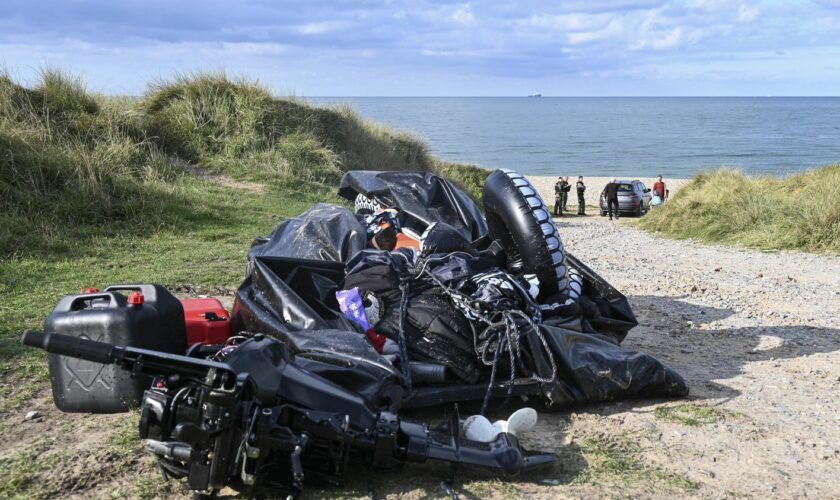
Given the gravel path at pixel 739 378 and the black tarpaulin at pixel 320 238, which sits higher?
the black tarpaulin at pixel 320 238

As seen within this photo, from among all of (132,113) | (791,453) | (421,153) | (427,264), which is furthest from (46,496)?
(421,153)

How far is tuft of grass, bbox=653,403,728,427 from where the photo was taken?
4.43 meters

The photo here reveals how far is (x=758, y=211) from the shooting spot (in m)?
15.6

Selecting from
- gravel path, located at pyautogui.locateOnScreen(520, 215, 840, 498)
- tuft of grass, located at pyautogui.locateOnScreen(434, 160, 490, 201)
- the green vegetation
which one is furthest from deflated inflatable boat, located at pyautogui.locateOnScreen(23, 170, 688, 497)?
tuft of grass, located at pyautogui.locateOnScreen(434, 160, 490, 201)

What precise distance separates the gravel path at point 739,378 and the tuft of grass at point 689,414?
0.02 metres

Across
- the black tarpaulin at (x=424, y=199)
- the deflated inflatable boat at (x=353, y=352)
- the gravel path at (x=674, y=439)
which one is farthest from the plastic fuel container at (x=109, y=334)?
the black tarpaulin at (x=424, y=199)

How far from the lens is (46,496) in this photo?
11.0ft

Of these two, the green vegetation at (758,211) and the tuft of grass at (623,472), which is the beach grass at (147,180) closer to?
the tuft of grass at (623,472)

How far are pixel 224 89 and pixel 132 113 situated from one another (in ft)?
12.0

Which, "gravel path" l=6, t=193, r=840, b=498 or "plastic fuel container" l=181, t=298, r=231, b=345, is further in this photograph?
"plastic fuel container" l=181, t=298, r=231, b=345

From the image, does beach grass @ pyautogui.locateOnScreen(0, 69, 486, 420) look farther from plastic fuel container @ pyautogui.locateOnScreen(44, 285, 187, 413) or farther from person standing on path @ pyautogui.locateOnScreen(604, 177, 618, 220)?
person standing on path @ pyautogui.locateOnScreen(604, 177, 618, 220)

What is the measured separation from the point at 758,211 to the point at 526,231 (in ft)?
39.0

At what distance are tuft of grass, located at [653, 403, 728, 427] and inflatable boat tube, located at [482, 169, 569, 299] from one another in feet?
3.90

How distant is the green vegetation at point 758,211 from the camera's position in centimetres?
1366
